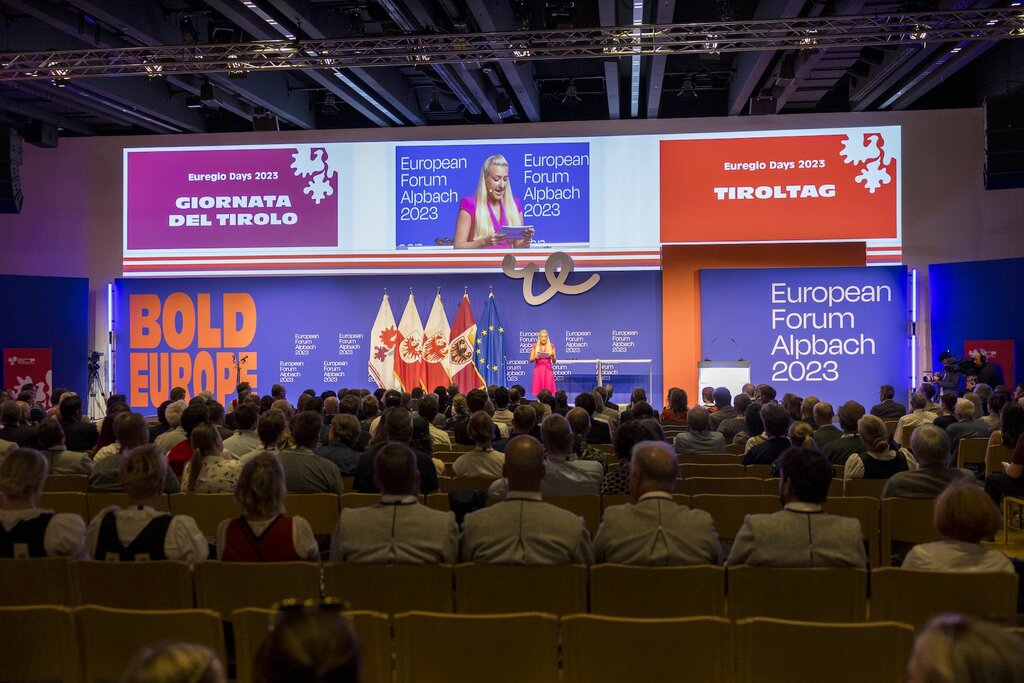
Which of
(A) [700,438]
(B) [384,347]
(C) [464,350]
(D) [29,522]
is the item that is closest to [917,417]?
(A) [700,438]

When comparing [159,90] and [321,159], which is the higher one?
[159,90]

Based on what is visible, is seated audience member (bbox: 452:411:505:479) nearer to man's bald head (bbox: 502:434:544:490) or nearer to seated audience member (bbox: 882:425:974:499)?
man's bald head (bbox: 502:434:544:490)

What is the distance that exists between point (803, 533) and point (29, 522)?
9.24 feet

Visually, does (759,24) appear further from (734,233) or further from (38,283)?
(38,283)

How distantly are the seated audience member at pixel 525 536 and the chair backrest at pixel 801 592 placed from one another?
1.87ft

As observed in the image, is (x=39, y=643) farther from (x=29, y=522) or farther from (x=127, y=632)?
(x=29, y=522)

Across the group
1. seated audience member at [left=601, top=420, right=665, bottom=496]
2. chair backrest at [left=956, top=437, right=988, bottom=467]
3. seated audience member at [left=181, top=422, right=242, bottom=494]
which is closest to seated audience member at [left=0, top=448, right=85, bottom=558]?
seated audience member at [left=181, top=422, right=242, bottom=494]

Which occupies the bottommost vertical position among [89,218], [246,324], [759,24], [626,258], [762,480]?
[762,480]

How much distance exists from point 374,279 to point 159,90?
4.85 metres

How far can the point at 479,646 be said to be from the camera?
242 centimetres

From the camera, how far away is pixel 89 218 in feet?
55.5

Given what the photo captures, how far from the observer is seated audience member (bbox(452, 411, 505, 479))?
529 centimetres

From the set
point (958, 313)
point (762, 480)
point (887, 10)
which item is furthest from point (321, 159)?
point (762, 480)

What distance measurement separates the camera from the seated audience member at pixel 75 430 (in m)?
6.95
